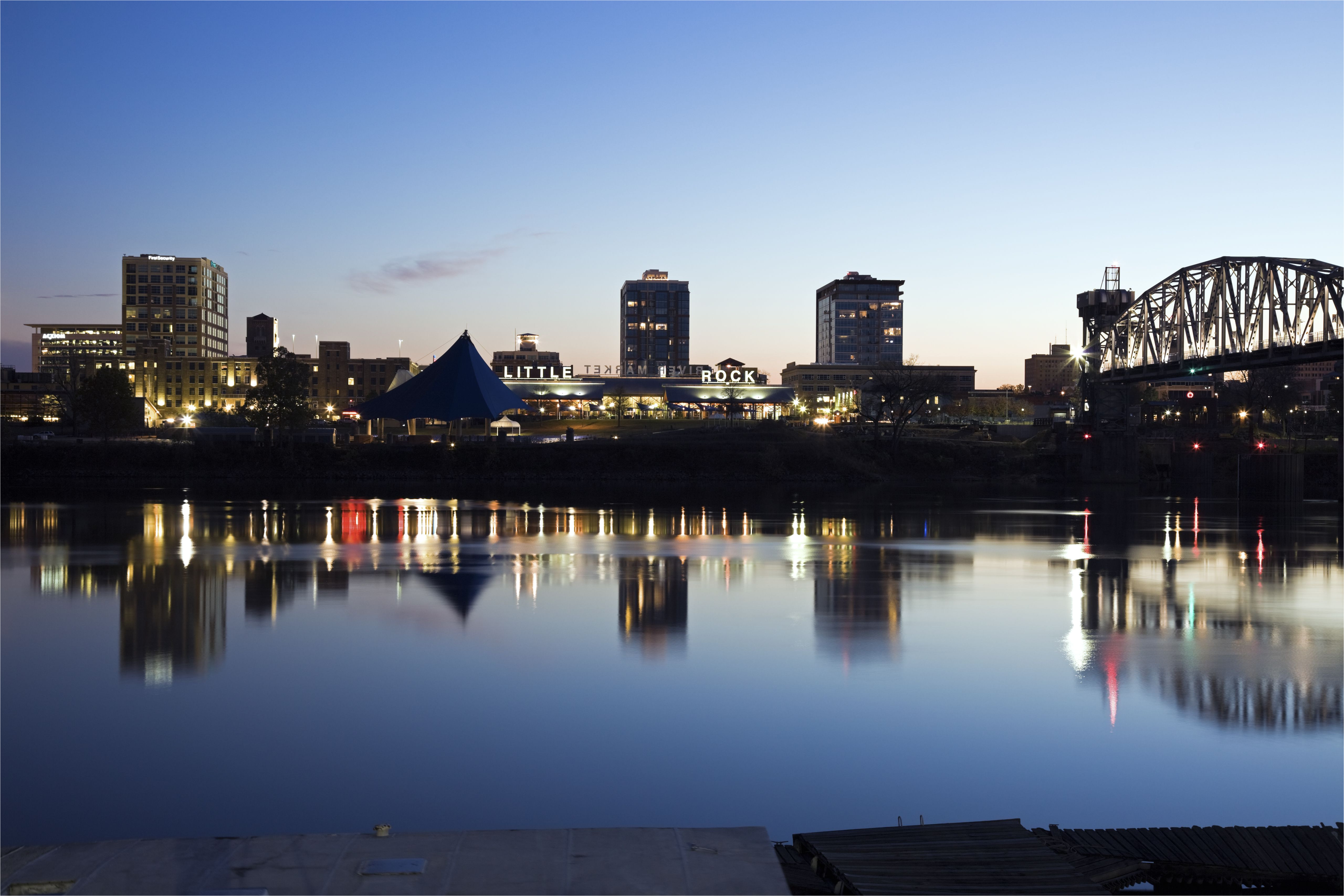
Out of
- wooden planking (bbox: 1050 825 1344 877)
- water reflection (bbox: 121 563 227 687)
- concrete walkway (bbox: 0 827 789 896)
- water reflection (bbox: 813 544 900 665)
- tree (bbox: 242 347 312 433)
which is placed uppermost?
tree (bbox: 242 347 312 433)

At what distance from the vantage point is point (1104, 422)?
83.2 metres

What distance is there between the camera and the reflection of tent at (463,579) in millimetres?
23078

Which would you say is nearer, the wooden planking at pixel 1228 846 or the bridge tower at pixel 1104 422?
the wooden planking at pixel 1228 846

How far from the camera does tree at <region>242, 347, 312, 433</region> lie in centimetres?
7719

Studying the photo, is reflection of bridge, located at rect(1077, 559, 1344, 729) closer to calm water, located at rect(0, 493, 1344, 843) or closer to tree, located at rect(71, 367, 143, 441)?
calm water, located at rect(0, 493, 1344, 843)

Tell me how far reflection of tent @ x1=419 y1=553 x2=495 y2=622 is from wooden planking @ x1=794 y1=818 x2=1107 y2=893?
42.0 feet

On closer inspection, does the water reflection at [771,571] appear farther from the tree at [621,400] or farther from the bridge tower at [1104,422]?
the tree at [621,400]

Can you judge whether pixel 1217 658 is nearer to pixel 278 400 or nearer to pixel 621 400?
pixel 278 400

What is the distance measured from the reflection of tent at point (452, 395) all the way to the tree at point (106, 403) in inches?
953

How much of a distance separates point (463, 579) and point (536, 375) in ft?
371

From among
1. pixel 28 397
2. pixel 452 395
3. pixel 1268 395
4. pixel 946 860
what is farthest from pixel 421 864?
pixel 28 397

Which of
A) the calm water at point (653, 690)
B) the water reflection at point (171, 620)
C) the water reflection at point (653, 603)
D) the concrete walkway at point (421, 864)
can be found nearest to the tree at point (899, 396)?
the calm water at point (653, 690)

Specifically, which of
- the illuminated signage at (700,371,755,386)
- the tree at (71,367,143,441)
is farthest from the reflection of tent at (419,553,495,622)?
the illuminated signage at (700,371,755,386)

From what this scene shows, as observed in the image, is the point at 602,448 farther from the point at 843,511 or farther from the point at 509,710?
the point at 509,710
